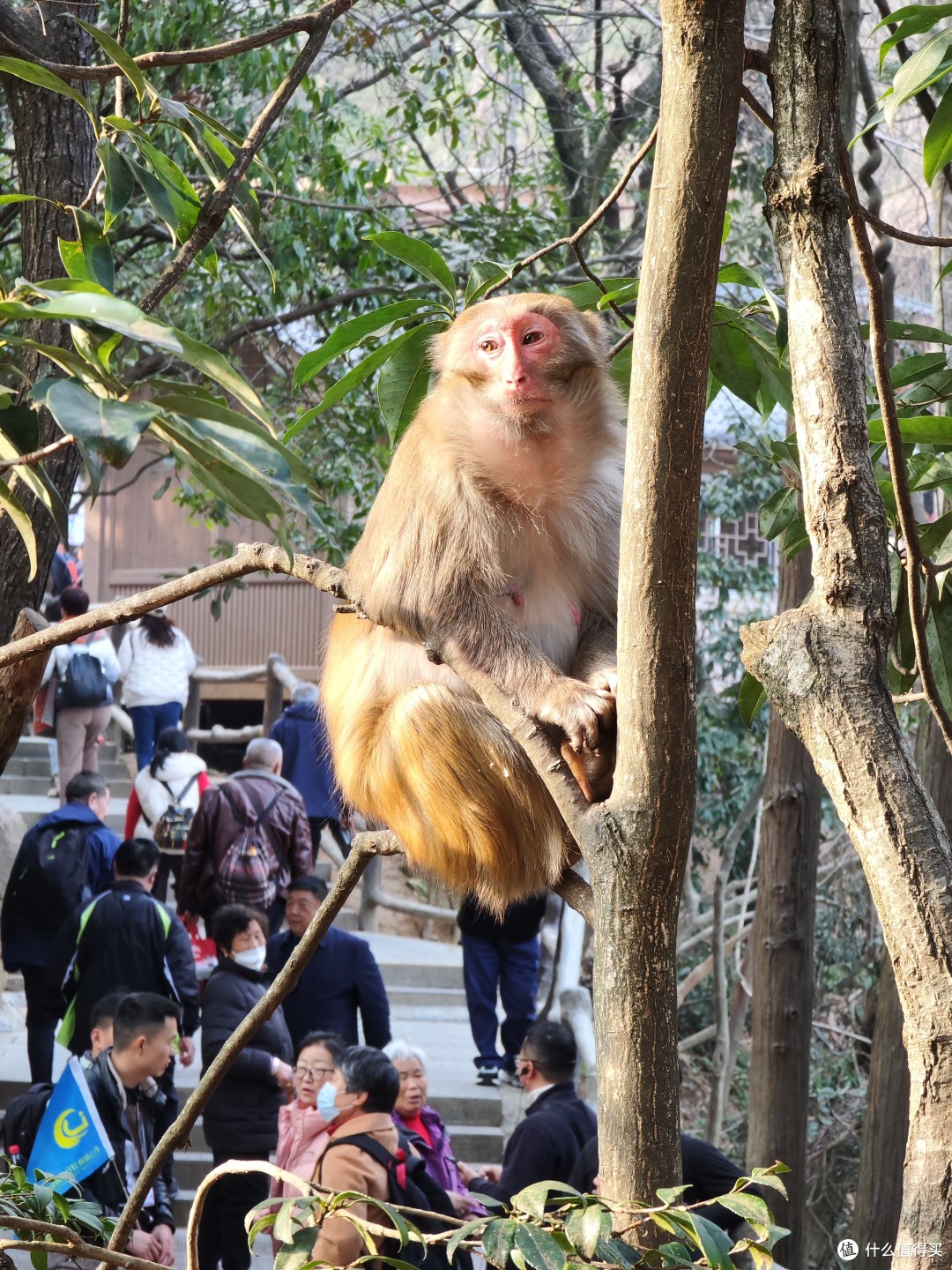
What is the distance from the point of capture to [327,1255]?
3834 mm

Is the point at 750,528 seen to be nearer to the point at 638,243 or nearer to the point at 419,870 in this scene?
the point at 638,243

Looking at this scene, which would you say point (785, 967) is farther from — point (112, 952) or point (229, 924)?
point (112, 952)

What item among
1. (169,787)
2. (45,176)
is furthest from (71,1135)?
(169,787)

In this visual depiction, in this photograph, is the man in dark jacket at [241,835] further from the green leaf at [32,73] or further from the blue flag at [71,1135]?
the green leaf at [32,73]

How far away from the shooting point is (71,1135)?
4570 millimetres

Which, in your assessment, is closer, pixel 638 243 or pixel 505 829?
pixel 505 829

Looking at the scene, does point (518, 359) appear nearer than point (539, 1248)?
No

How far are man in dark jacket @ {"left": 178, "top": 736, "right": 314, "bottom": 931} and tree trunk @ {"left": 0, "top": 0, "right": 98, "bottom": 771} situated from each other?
4.24 meters

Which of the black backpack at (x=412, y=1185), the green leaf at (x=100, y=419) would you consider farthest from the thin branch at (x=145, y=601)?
the black backpack at (x=412, y=1185)

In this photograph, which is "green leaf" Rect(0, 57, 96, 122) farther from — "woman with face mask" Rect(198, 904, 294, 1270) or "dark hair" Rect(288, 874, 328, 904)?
"dark hair" Rect(288, 874, 328, 904)

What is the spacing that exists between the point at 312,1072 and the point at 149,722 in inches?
263

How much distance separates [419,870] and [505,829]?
13.3 inches

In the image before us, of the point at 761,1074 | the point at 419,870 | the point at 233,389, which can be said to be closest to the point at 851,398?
the point at 233,389

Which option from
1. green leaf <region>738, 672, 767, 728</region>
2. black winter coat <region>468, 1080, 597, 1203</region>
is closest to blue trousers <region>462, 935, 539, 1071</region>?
black winter coat <region>468, 1080, 597, 1203</region>
